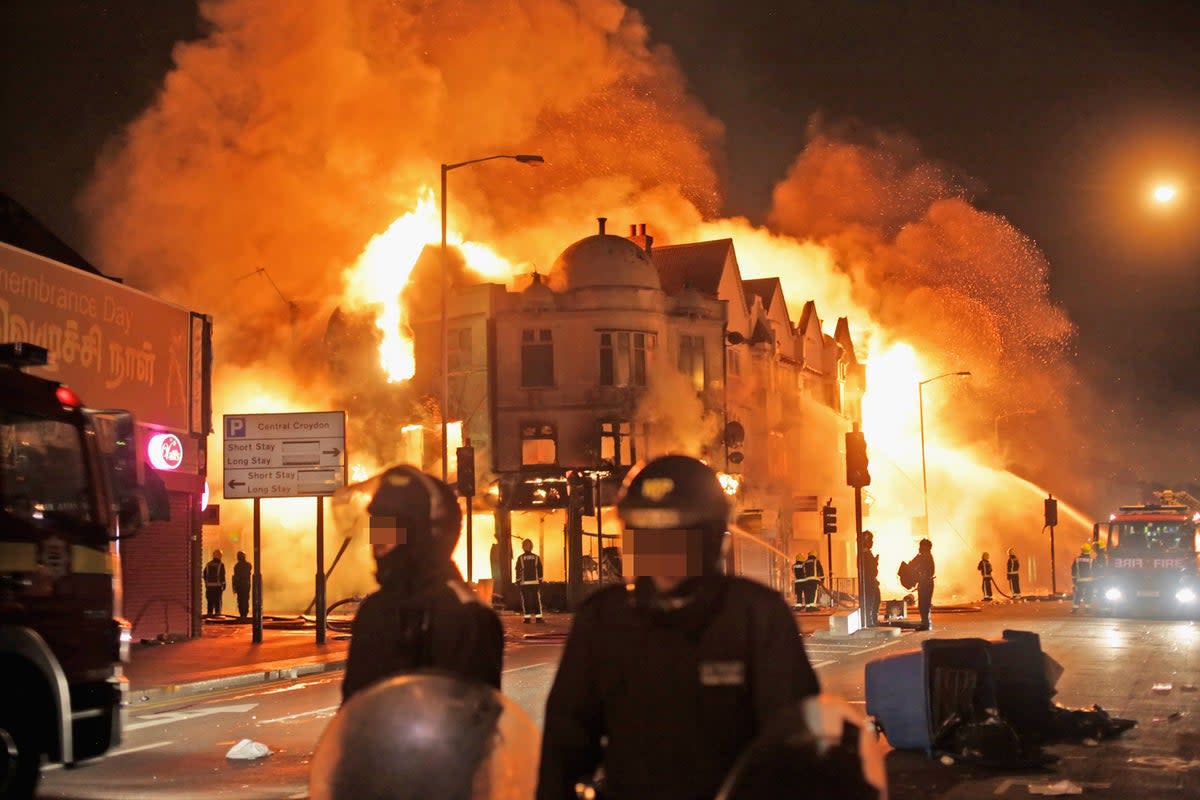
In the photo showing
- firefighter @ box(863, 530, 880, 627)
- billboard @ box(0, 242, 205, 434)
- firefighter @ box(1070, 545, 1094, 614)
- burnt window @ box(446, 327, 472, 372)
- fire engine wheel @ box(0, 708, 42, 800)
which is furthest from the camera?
burnt window @ box(446, 327, 472, 372)

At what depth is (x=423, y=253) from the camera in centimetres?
4944

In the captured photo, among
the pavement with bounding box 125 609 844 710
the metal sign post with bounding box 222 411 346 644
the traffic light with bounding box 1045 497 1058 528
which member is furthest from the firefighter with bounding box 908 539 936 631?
the traffic light with bounding box 1045 497 1058 528

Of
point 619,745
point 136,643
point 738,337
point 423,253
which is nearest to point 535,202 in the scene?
point 423,253

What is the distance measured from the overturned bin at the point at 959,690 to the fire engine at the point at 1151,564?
2549cm

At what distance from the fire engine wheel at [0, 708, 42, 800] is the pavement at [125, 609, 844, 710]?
5.24 metres

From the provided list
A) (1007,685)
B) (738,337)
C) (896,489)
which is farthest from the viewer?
(896,489)

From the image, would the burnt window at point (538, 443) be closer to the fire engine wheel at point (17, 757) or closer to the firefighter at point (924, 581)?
the firefighter at point (924, 581)

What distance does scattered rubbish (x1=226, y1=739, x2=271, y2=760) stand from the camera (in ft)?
36.0

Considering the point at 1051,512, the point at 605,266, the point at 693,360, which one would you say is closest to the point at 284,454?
the point at 605,266

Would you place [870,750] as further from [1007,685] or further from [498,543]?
[498,543]

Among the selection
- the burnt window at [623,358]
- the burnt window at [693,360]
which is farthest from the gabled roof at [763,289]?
the burnt window at [623,358]

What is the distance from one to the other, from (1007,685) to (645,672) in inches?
327

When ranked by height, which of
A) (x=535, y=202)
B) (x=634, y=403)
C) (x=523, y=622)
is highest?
(x=535, y=202)

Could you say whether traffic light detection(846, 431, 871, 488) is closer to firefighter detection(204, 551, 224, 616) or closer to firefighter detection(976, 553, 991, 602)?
firefighter detection(204, 551, 224, 616)
